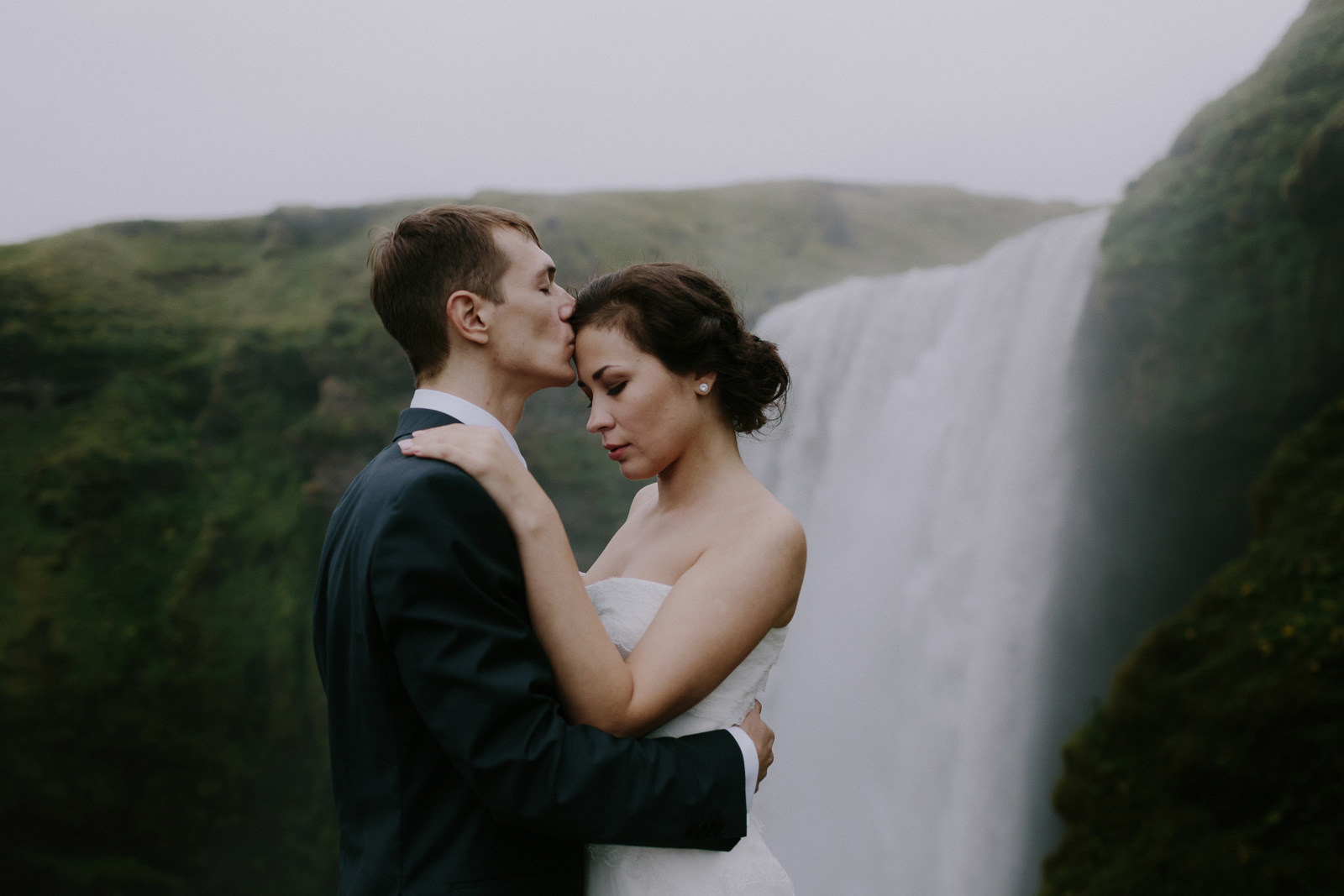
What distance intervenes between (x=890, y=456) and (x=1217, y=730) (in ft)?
18.3

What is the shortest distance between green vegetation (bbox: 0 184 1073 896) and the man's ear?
43.5 ft

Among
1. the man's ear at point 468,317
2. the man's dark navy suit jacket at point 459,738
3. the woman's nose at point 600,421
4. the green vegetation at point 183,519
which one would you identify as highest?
the man's ear at point 468,317

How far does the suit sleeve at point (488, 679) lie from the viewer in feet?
5.69

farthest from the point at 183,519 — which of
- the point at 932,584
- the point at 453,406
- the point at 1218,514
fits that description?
the point at 453,406

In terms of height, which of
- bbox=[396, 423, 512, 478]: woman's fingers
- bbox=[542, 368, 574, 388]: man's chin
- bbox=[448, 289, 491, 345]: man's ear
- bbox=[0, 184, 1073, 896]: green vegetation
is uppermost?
bbox=[448, 289, 491, 345]: man's ear

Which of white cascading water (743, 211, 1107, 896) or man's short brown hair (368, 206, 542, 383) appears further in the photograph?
white cascading water (743, 211, 1107, 896)

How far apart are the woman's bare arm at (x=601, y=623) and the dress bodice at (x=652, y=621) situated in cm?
14

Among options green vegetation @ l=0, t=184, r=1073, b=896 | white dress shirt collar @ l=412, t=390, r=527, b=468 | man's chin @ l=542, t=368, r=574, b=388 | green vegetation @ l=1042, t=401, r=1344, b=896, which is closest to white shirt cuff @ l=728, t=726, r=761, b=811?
white dress shirt collar @ l=412, t=390, r=527, b=468

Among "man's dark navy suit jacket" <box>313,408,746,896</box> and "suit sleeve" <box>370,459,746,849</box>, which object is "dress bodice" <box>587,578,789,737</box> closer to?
"man's dark navy suit jacket" <box>313,408,746,896</box>

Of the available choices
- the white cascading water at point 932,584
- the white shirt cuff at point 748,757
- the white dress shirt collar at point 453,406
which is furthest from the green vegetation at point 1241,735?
the white dress shirt collar at point 453,406

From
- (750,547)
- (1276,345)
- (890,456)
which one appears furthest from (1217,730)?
(750,547)

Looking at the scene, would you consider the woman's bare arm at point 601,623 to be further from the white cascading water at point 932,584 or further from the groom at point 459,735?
the white cascading water at point 932,584

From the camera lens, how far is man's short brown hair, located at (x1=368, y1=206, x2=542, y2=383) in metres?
2.28

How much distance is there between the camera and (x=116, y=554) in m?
14.4
